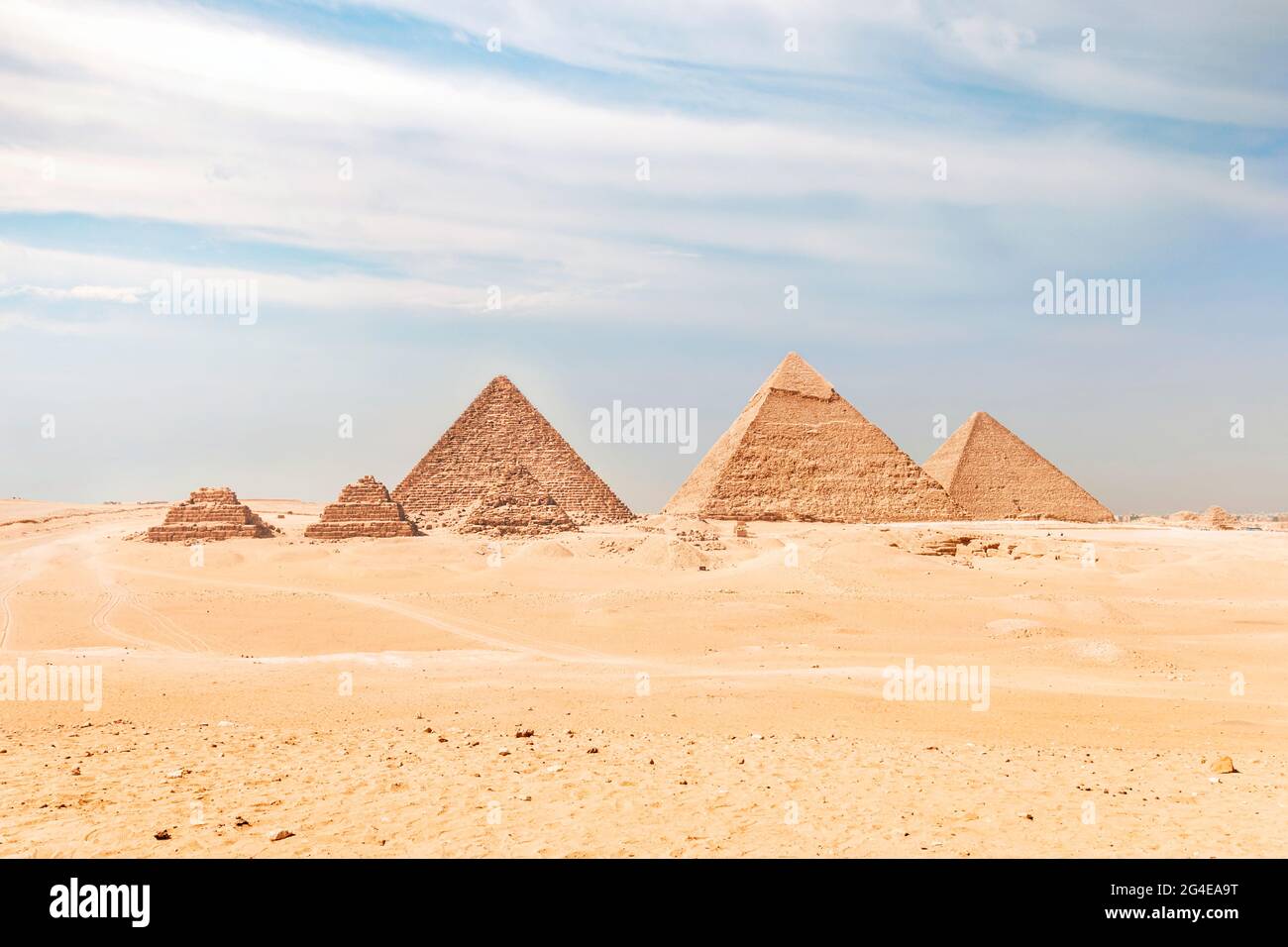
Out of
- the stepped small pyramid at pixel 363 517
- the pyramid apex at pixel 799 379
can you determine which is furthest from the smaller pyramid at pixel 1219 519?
the stepped small pyramid at pixel 363 517

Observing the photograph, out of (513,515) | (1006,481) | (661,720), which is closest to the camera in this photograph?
(661,720)

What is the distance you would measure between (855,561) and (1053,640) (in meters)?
9.14

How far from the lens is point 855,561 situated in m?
25.5

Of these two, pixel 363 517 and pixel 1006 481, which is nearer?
pixel 363 517

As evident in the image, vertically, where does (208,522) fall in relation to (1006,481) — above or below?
below

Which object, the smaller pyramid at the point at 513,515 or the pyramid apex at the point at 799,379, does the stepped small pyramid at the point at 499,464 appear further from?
the pyramid apex at the point at 799,379

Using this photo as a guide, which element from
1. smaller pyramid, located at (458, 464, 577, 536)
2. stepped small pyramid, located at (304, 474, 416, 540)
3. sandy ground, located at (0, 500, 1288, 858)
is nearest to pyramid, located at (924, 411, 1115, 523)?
smaller pyramid, located at (458, 464, 577, 536)

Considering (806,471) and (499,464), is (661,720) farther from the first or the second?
(806,471)

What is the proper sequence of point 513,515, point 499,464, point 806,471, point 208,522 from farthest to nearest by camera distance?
1. point 806,471
2. point 499,464
3. point 513,515
4. point 208,522

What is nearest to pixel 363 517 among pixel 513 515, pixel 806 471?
pixel 513 515

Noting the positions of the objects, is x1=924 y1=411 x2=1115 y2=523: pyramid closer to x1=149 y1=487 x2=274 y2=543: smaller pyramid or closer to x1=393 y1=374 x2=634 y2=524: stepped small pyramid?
x1=393 y1=374 x2=634 y2=524: stepped small pyramid

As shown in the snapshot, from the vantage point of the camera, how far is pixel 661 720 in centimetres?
1014

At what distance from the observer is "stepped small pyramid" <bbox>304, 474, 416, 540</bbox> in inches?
1535

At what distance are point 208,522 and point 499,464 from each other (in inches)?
902
